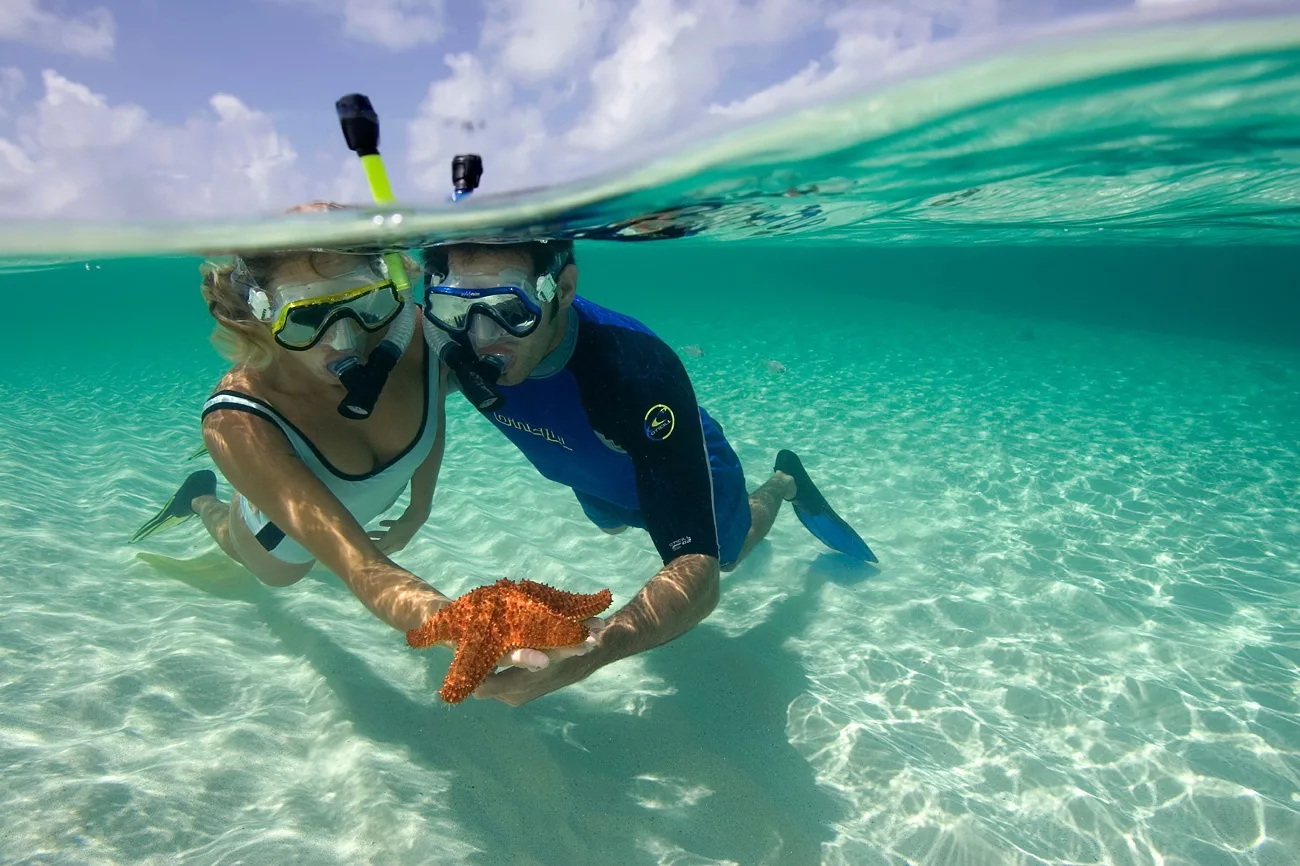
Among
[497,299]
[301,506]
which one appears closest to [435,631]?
[301,506]

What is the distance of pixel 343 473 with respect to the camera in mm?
3924

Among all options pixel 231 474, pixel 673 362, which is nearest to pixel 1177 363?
pixel 673 362

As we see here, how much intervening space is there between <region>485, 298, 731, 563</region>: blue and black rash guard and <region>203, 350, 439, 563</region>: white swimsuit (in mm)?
531

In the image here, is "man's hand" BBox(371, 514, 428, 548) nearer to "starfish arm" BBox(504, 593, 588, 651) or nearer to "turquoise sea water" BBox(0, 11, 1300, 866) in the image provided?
"turquoise sea water" BBox(0, 11, 1300, 866)

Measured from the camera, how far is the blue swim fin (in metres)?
6.68

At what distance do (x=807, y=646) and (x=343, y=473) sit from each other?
374 centimetres

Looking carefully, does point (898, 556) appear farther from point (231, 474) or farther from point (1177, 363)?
point (1177, 363)

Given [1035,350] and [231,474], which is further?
[1035,350]

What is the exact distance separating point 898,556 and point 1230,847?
3545 millimetres

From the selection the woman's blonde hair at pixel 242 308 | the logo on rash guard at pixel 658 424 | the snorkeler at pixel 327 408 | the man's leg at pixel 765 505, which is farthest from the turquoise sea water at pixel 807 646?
the logo on rash guard at pixel 658 424

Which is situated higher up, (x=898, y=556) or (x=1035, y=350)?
(x=898, y=556)

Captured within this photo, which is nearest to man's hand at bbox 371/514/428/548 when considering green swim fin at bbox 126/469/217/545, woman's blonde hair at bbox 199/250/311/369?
woman's blonde hair at bbox 199/250/311/369

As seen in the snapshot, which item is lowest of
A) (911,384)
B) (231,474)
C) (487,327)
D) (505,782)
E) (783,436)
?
(911,384)

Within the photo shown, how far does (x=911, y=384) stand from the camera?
1605cm
